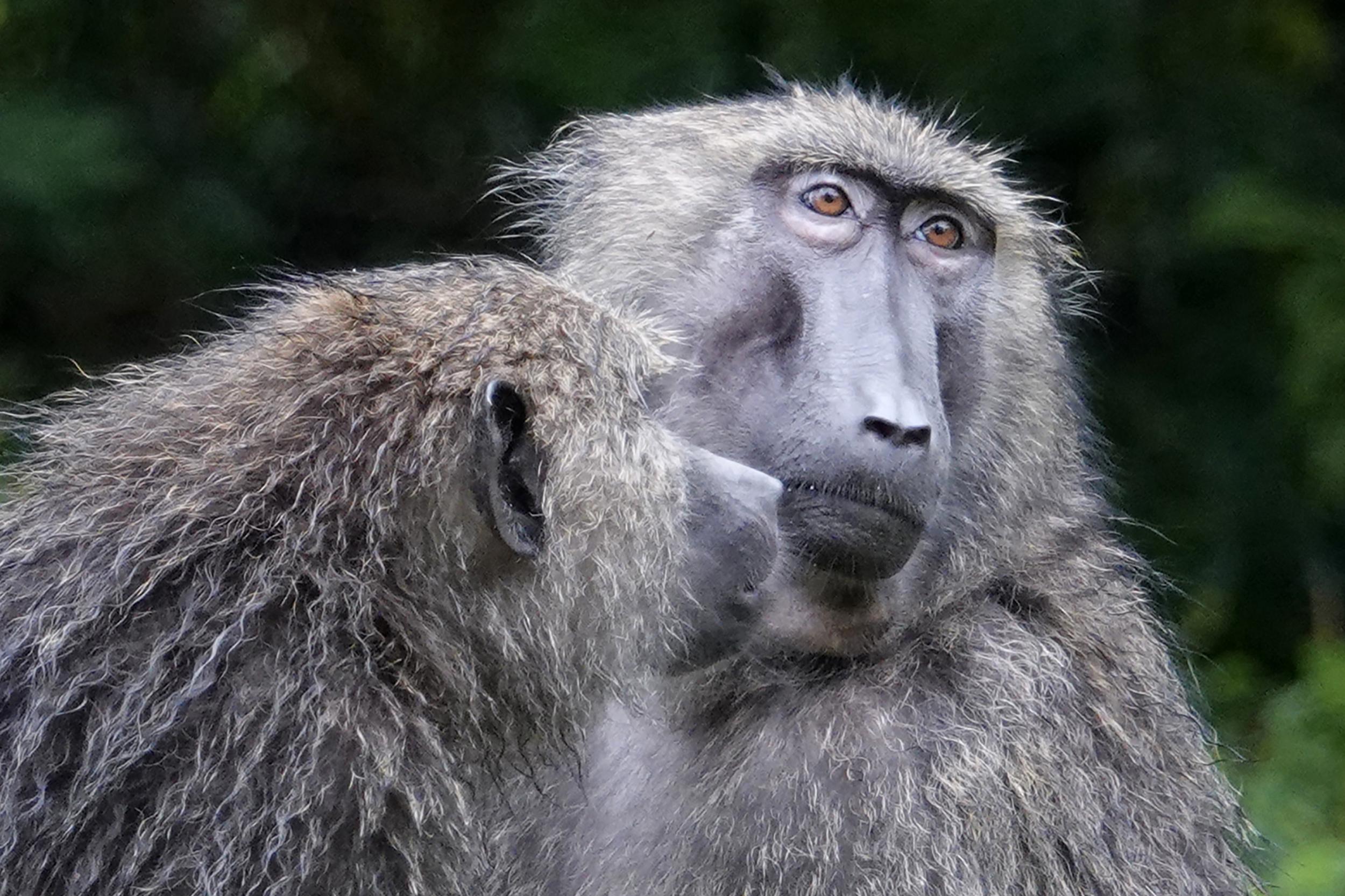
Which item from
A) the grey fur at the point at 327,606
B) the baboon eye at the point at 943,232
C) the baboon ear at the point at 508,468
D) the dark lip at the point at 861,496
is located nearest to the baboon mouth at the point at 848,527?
the dark lip at the point at 861,496

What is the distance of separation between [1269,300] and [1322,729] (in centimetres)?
149

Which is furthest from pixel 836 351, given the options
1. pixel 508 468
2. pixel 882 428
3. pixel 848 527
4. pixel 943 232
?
pixel 508 468

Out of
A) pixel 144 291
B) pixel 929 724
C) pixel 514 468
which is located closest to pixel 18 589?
pixel 514 468

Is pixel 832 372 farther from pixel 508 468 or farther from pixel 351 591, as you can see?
pixel 351 591

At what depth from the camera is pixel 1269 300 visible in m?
6.04

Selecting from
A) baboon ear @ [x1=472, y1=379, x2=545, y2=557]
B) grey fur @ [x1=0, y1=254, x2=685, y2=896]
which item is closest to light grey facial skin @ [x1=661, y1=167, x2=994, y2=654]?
grey fur @ [x1=0, y1=254, x2=685, y2=896]

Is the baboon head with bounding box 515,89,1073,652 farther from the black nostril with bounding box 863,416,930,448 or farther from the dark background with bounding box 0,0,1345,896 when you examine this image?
the dark background with bounding box 0,0,1345,896

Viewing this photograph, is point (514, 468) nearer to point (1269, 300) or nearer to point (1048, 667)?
point (1048, 667)

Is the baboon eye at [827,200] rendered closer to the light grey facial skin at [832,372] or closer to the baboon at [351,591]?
the light grey facial skin at [832,372]

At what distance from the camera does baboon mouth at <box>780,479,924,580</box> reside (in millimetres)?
3049

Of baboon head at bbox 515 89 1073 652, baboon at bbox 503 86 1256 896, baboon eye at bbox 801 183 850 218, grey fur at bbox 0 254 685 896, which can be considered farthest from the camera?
baboon eye at bbox 801 183 850 218

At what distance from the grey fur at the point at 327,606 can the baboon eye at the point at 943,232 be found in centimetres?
94

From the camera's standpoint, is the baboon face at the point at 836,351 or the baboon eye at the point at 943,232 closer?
the baboon face at the point at 836,351

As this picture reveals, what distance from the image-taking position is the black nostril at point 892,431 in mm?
3057
